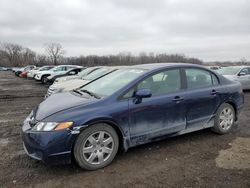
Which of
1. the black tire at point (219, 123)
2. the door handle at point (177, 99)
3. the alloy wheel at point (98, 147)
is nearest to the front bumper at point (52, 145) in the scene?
the alloy wheel at point (98, 147)

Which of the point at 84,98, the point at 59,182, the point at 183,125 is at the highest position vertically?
the point at 84,98

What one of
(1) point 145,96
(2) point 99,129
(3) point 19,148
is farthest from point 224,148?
(3) point 19,148

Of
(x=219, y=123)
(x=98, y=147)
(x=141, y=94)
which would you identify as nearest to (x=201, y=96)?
→ (x=219, y=123)

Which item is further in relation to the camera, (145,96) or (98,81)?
(98,81)

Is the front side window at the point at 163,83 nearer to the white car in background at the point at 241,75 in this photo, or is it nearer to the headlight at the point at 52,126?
the headlight at the point at 52,126

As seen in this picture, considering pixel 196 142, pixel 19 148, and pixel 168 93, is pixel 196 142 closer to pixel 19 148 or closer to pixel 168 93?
pixel 168 93

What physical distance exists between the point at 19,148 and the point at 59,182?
1600 millimetres

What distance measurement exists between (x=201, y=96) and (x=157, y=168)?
1776 millimetres

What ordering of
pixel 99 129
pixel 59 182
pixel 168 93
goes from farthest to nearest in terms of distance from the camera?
pixel 168 93 < pixel 99 129 < pixel 59 182

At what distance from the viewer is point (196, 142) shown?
4668 millimetres

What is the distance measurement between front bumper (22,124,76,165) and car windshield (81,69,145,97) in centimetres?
100

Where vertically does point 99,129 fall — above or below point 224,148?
above

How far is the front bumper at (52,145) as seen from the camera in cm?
324

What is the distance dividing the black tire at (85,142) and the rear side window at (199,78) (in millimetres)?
1826
